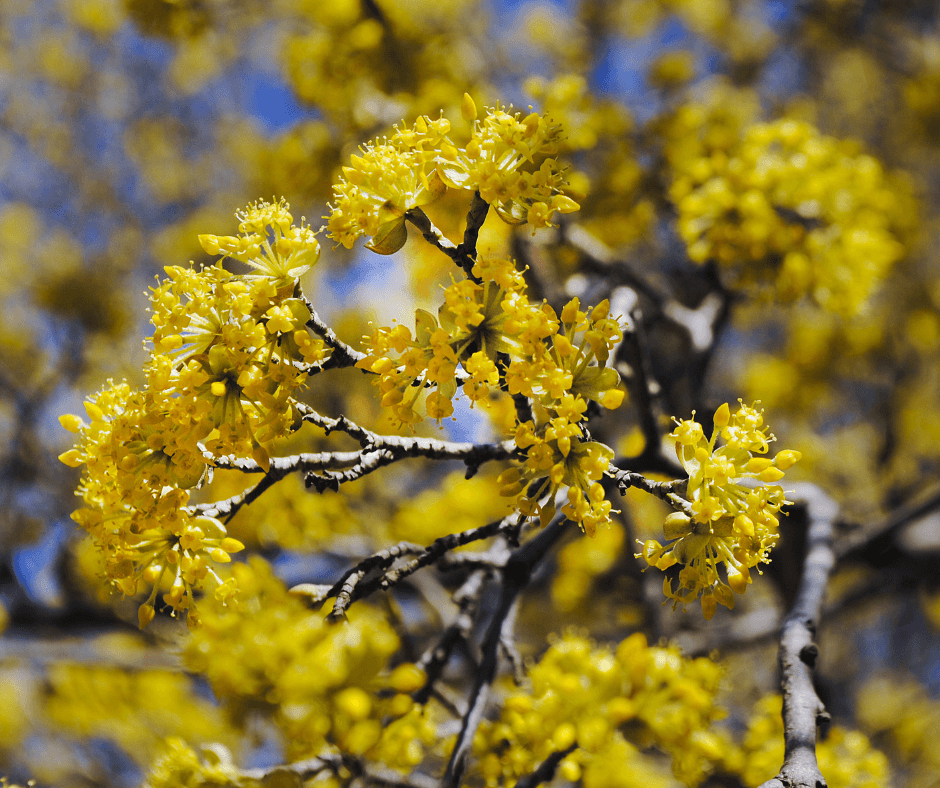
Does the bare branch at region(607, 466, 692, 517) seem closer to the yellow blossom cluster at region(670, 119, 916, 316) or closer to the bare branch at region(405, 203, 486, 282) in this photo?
the bare branch at region(405, 203, 486, 282)

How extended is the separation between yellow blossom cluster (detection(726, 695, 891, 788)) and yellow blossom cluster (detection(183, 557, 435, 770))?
50.1 inches

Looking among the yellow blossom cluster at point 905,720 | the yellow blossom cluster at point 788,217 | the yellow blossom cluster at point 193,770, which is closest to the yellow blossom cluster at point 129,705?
the yellow blossom cluster at point 193,770

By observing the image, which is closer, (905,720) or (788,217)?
(788,217)

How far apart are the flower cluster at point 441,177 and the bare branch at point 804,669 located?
1416 millimetres

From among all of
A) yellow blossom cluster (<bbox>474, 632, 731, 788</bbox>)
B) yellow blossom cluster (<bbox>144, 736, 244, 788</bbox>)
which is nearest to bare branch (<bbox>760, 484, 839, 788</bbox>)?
yellow blossom cluster (<bbox>474, 632, 731, 788</bbox>)

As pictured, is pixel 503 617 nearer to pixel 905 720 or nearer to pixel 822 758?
pixel 822 758

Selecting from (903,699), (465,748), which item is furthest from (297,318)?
(903,699)

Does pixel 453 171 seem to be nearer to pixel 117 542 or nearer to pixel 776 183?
pixel 117 542

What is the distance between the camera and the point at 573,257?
12.7 feet

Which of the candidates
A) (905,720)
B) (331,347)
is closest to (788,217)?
(331,347)

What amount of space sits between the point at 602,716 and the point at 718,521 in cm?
104

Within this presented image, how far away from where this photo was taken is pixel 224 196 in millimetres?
9828

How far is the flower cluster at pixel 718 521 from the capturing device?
1.47 meters

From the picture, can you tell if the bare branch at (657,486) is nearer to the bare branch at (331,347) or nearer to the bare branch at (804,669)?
the bare branch at (804,669)
